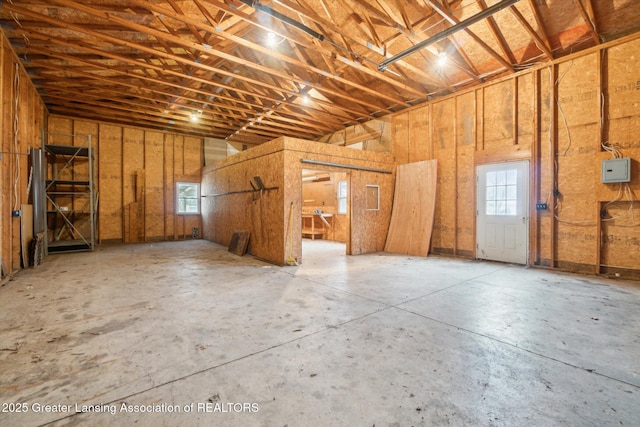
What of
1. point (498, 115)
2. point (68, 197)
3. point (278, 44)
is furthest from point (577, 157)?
point (68, 197)

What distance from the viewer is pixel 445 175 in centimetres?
676

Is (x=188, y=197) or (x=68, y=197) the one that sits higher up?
(x=188, y=197)

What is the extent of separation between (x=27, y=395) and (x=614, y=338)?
177 inches

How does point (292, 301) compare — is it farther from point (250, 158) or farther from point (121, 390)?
point (250, 158)

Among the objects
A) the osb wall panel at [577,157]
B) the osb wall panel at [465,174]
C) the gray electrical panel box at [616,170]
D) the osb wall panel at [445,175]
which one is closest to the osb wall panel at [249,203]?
the osb wall panel at [445,175]

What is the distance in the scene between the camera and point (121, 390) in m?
1.75

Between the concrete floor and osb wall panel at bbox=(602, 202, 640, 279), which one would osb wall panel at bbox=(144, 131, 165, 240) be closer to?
the concrete floor

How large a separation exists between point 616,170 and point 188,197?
37.8 ft

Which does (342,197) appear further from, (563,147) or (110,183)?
(110,183)

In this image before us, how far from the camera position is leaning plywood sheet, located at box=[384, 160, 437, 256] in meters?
6.79

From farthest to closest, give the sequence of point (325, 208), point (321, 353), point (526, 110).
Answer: point (325, 208), point (526, 110), point (321, 353)

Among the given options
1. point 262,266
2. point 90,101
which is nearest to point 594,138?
point 262,266

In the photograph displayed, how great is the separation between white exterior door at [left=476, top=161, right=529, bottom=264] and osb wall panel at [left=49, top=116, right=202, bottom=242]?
9465 mm

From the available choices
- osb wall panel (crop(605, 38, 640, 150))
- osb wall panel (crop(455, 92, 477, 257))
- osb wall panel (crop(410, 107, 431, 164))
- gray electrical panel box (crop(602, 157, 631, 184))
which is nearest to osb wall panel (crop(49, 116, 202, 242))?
osb wall panel (crop(410, 107, 431, 164))
